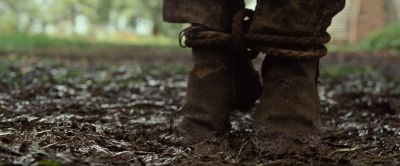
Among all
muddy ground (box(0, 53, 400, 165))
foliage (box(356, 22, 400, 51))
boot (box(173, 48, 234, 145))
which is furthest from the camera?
foliage (box(356, 22, 400, 51))

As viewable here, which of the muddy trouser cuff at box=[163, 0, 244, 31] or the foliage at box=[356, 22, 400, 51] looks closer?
the muddy trouser cuff at box=[163, 0, 244, 31]

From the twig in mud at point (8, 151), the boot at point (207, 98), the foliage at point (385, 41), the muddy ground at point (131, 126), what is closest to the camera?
the twig in mud at point (8, 151)

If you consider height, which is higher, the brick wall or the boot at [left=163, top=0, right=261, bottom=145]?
the brick wall

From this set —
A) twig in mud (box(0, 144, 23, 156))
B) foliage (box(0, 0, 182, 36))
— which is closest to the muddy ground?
twig in mud (box(0, 144, 23, 156))

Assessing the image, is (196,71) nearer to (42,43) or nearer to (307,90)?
(307,90)

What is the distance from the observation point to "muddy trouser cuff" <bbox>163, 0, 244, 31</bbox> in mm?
1955

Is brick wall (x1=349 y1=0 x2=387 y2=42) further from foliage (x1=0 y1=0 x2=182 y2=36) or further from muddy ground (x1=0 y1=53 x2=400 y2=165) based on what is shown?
muddy ground (x1=0 y1=53 x2=400 y2=165)

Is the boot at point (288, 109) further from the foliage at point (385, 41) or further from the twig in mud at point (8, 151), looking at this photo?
the foliage at point (385, 41)

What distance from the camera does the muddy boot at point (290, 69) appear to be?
5.81 ft

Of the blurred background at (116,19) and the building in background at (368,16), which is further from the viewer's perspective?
the blurred background at (116,19)

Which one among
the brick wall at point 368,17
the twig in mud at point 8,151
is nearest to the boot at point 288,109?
the twig in mud at point 8,151

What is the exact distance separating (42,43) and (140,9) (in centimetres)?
992

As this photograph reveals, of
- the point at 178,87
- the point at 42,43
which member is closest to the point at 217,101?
the point at 178,87

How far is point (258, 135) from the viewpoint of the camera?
5.98ft
